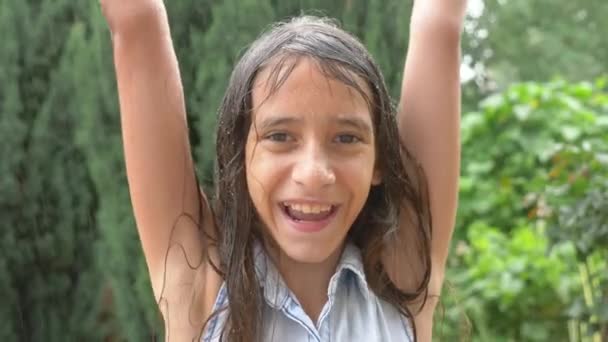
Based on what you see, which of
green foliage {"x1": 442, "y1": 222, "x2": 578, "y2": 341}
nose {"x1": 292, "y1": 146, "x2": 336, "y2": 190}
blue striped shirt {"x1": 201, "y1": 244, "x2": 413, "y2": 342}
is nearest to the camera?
nose {"x1": 292, "y1": 146, "x2": 336, "y2": 190}

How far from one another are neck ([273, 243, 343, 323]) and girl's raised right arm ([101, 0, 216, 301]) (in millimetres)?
153

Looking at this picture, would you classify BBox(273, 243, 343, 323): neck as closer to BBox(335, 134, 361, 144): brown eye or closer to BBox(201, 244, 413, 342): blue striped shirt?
BBox(201, 244, 413, 342): blue striped shirt

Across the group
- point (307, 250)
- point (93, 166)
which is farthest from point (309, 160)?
point (93, 166)

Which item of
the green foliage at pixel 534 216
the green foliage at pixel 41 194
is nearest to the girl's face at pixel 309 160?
the green foliage at pixel 41 194

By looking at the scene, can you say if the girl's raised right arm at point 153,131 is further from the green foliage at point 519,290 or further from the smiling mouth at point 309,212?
the green foliage at point 519,290

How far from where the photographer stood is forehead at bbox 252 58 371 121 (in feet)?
5.13

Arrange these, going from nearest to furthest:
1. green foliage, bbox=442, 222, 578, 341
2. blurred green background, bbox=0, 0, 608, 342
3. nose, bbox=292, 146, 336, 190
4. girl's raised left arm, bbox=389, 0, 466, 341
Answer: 1. nose, bbox=292, 146, 336, 190
2. girl's raised left arm, bbox=389, 0, 466, 341
3. blurred green background, bbox=0, 0, 608, 342
4. green foliage, bbox=442, 222, 578, 341

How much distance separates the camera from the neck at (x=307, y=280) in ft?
5.54

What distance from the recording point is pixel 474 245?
4977 millimetres

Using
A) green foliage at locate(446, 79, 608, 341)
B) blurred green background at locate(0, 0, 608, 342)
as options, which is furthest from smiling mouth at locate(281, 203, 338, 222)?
green foliage at locate(446, 79, 608, 341)

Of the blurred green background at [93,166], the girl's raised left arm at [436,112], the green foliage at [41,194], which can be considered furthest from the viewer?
the green foliage at [41,194]

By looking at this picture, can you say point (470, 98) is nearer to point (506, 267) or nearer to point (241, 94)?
point (506, 267)

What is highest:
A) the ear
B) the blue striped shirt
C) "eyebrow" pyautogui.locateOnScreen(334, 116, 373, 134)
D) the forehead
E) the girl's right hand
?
the girl's right hand

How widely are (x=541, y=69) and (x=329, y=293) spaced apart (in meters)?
9.56
